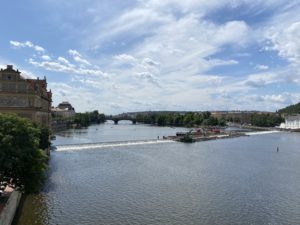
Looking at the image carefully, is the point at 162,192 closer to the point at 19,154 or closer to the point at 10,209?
the point at 10,209

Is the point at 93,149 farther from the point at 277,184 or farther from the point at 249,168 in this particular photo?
the point at 277,184

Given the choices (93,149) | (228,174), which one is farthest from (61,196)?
(93,149)

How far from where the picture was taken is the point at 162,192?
164 feet

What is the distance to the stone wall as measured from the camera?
106ft

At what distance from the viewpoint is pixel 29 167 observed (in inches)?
1399

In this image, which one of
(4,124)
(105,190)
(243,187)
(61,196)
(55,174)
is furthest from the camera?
(55,174)

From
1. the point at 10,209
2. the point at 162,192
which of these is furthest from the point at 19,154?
the point at 162,192

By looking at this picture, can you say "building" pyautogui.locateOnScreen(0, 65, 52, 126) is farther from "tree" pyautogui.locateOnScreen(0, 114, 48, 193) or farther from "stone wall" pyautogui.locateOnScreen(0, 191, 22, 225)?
"tree" pyautogui.locateOnScreen(0, 114, 48, 193)

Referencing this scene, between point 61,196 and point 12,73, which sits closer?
point 61,196

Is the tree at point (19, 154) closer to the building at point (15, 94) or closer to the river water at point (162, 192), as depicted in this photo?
the river water at point (162, 192)

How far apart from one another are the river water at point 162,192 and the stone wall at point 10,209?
44.2 inches

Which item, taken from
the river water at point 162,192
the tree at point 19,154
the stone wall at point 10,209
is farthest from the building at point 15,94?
the tree at point 19,154

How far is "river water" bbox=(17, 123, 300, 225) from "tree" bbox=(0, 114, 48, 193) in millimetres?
4109

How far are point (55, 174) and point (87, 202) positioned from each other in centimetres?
1687
